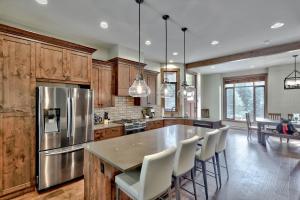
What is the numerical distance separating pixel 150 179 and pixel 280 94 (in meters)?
7.46

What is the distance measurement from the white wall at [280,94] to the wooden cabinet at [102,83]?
678cm

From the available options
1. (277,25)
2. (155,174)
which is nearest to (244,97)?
(277,25)

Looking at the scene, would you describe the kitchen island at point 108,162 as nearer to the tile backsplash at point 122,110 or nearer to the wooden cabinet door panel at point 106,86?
the wooden cabinet door panel at point 106,86

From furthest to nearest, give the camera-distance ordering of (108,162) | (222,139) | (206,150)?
(222,139)
(206,150)
(108,162)

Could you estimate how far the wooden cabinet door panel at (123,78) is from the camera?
4177 mm

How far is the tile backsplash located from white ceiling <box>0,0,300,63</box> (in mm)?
1649

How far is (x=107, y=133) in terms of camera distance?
356 centimetres

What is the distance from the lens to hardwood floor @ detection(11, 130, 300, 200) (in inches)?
95.6

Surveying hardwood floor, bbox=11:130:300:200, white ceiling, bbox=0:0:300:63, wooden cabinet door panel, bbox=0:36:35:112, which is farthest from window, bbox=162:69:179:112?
wooden cabinet door panel, bbox=0:36:35:112

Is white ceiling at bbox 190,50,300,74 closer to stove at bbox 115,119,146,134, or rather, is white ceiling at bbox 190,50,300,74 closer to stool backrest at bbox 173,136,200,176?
stove at bbox 115,119,146,134

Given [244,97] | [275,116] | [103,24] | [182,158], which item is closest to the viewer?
[182,158]

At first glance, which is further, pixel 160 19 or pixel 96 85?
pixel 96 85

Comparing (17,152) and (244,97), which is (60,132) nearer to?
(17,152)

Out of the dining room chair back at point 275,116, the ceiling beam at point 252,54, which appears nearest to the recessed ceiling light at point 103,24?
the ceiling beam at point 252,54
